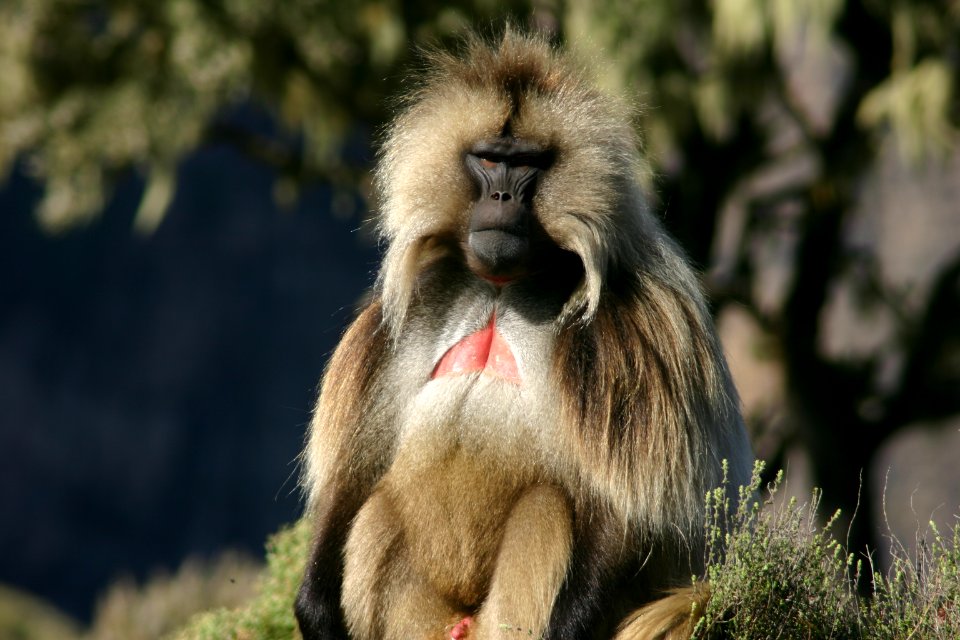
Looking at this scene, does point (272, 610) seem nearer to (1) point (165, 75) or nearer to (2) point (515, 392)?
(2) point (515, 392)

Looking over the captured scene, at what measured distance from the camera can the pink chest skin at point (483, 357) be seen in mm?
3754

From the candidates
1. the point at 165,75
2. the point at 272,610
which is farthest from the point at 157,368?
the point at 272,610

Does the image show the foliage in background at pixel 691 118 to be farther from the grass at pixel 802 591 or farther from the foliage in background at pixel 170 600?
the grass at pixel 802 591

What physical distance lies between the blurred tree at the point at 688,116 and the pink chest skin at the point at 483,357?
4.14 metres

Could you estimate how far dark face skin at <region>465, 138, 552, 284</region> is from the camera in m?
3.60

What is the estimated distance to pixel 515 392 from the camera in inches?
145

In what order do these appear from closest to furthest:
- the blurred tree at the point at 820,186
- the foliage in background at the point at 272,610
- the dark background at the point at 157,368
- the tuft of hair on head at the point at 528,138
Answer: the tuft of hair on head at the point at 528,138, the foliage in background at the point at 272,610, the blurred tree at the point at 820,186, the dark background at the point at 157,368

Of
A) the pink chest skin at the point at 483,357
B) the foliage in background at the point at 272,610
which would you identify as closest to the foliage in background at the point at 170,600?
the foliage in background at the point at 272,610

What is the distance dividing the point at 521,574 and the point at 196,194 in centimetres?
1509

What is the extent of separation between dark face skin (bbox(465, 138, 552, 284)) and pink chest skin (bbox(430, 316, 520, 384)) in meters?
0.18

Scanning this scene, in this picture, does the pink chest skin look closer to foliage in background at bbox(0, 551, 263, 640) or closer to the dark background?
foliage in background at bbox(0, 551, 263, 640)

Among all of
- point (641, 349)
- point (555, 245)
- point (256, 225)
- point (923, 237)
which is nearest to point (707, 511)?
point (641, 349)

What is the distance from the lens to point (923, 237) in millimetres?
13445

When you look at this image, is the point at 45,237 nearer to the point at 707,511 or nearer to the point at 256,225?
the point at 256,225
